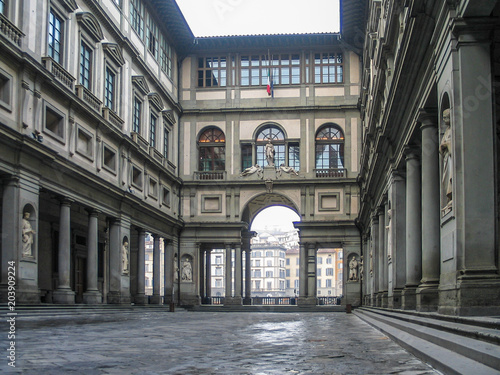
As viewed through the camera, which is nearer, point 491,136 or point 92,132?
point 491,136

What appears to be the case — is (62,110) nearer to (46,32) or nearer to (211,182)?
(46,32)

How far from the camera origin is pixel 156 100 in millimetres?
44000

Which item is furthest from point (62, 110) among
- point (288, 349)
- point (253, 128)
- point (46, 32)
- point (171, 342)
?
point (253, 128)

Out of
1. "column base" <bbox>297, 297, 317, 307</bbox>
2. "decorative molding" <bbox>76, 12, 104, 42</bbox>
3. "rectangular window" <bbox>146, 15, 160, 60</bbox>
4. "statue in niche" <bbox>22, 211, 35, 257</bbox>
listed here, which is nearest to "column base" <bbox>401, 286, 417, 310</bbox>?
"statue in niche" <bbox>22, 211, 35, 257</bbox>

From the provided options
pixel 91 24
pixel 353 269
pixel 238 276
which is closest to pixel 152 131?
pixel 91 24

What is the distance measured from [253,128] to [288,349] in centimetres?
4133

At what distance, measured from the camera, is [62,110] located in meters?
28.7

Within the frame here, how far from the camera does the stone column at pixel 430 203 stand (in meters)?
15.9

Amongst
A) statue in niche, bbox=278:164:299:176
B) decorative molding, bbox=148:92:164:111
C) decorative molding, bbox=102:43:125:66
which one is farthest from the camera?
statue in niche, bbox=278:164:299:176

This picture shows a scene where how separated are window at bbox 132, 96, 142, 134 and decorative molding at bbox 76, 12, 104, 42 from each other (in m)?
6.58

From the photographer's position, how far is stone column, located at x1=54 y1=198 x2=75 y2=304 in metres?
28.2

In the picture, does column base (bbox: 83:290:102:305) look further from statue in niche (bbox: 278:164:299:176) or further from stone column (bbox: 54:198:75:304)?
statue in niche (bbox: 278:164:299:176)

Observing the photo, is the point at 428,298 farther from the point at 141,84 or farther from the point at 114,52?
the point at 141,84

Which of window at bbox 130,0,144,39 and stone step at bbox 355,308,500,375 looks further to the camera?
window at bbox 130,0,144,39
